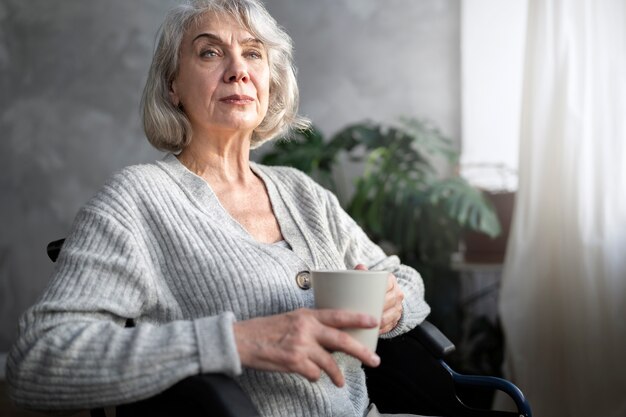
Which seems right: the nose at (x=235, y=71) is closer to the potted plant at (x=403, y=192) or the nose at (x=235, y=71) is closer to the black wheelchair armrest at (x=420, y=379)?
the black wheelchair armrest at (x=420, y=379)

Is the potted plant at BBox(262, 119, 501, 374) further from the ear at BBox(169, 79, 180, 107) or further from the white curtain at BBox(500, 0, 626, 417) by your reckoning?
the ear at BBox(169, 79, 180, 107)

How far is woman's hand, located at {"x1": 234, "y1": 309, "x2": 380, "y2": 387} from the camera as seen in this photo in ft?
2.90

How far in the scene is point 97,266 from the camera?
100 centimetres

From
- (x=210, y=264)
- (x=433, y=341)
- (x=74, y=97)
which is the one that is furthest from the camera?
(x=74, y=97)

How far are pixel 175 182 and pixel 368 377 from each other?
1.84 feet

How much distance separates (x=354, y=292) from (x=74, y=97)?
11.0 ft

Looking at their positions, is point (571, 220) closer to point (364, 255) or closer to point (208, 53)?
point (364, 255)

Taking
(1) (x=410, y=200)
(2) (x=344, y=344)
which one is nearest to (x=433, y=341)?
(2) (x=344, y=344)

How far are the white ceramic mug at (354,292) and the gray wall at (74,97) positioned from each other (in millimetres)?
2786

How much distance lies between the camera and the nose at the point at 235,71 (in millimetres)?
1295

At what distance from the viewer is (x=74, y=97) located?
150 inches

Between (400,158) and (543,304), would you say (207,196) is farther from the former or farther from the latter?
(400,158)

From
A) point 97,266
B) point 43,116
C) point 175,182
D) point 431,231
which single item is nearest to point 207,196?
point 175,182

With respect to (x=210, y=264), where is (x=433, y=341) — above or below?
below
